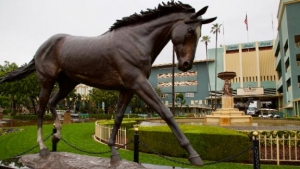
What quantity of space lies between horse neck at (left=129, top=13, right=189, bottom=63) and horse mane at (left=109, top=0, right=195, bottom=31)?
0.24 feet

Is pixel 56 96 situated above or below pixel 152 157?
above

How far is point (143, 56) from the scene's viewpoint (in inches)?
141

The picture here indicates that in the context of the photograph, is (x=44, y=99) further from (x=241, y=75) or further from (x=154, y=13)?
(x=241, y=75)

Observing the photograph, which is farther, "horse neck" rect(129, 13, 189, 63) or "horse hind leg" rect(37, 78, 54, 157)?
"horse hind leg" rect(37, 78, 54, 157)

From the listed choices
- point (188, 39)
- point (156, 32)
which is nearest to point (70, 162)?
point (156, 32)

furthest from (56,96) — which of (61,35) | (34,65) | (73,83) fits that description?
(61,35)

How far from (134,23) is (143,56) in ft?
2.01

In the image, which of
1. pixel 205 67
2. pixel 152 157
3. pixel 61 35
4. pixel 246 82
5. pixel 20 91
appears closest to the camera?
pixel 61 35

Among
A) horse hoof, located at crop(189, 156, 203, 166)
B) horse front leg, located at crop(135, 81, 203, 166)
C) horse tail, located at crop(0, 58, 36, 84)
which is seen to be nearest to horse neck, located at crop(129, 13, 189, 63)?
horse front leg, located at crop(135, 81, 203, 166)

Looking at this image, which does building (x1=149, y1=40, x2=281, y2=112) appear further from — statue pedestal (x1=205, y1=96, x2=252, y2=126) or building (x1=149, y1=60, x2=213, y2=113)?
statue pedestal (x1=205, y1=96, x2=252, y2=126)

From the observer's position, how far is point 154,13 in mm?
3734

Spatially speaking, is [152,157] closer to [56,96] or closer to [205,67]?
[56,96]

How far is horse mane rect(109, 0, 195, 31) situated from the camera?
3535 millimetres

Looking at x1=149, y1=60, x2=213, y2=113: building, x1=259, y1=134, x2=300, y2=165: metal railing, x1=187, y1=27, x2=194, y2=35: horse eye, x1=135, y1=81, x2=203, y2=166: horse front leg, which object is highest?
x1=149, y1=60, x2=213, y2=113: building
